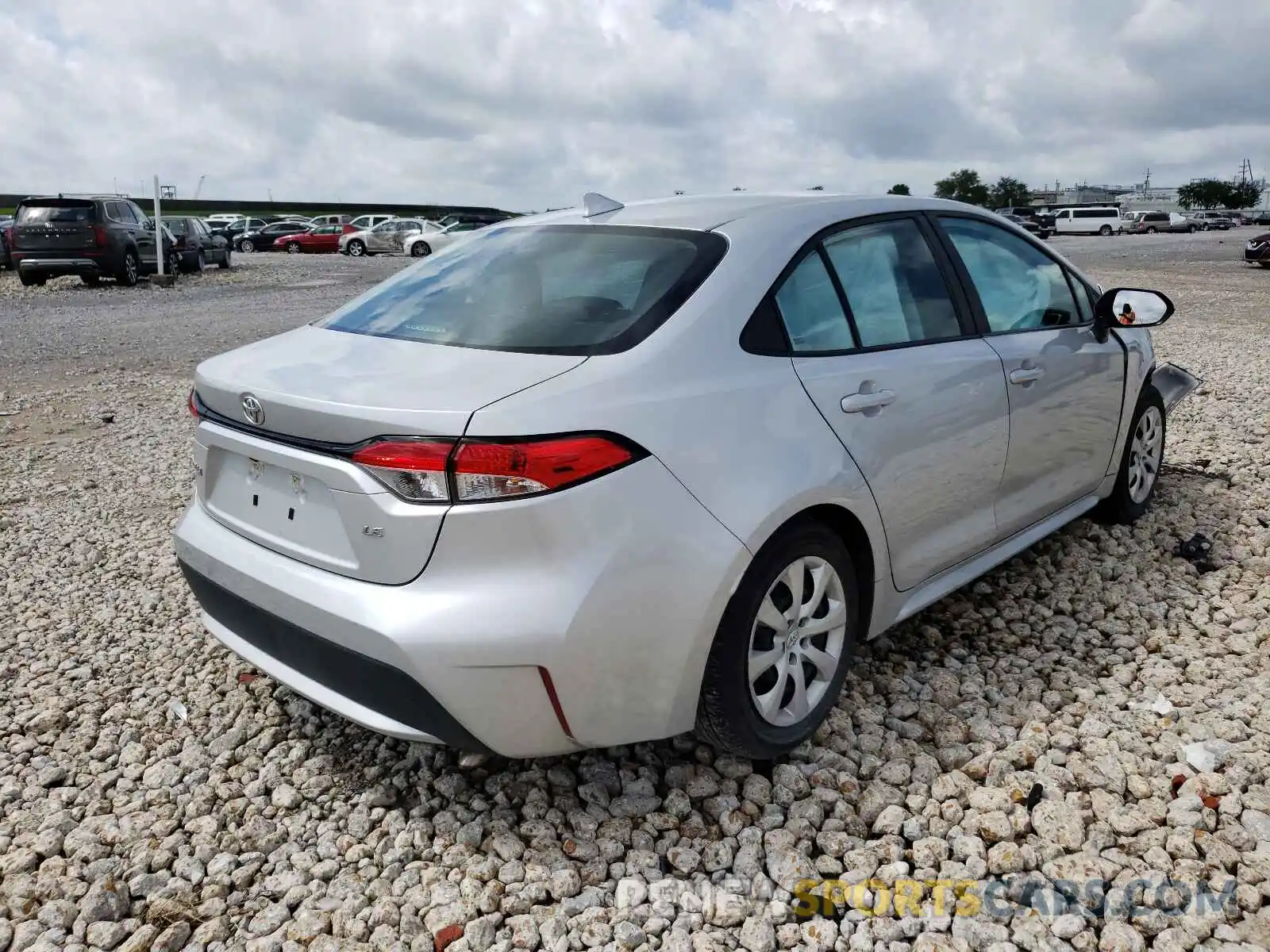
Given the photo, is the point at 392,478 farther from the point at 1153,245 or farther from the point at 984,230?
the point at 1153,245

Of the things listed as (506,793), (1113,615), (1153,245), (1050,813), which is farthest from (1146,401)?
(1153,245)

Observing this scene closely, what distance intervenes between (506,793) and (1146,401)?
3.49 metres

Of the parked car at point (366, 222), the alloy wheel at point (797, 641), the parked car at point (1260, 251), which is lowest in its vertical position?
the alloy wheel at point (797, 641)

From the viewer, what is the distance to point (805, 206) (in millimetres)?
3152

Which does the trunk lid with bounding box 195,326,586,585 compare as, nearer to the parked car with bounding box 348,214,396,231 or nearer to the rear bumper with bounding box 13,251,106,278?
the rear bumper with bounding box 13,251,106,278

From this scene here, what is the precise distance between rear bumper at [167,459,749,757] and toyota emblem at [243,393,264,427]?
38 cm

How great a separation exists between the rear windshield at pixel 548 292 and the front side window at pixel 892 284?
51 centimetres

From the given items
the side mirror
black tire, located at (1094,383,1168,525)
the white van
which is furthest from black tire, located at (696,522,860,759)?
the white van

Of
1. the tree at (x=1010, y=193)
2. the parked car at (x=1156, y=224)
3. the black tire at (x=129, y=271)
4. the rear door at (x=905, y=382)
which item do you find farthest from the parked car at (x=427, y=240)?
the tree at (x=1010, y=193)

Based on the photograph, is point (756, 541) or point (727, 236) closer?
point (756, 541)

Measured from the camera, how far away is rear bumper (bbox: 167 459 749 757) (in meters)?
2.23

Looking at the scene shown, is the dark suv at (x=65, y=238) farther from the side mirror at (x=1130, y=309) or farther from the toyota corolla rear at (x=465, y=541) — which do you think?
the side mirror at (x=1130, y=309)

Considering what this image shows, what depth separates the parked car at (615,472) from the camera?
2242mm

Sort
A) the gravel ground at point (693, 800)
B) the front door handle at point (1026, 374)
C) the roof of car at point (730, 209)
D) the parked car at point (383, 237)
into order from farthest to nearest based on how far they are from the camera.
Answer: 1. the parked car at point (383, 237)
2. the front door handle at point (1026, 374)
3. the roof of car at point (730, 209)
4. the gravel ground at point (693, 800)
